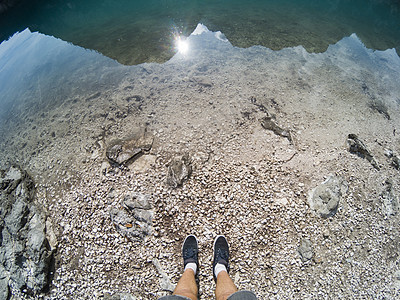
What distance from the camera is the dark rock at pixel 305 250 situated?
216 inches

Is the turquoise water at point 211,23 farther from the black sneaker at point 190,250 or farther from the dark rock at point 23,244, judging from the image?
the black sneaker at point 190,250

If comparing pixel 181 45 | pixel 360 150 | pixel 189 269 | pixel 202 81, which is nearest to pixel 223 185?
pixel 189 269

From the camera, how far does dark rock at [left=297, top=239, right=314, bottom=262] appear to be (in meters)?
5.48

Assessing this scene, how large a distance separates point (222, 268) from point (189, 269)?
0.94m

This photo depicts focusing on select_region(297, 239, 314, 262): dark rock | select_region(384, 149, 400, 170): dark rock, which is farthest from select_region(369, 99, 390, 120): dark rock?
select_region(297, 239, 314, 262): dark rock

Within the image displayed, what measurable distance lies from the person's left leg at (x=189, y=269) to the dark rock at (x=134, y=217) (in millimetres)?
1382

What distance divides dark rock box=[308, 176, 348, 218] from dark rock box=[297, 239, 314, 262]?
113cm

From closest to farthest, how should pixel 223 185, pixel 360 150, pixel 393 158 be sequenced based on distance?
pixel 223 185
pixel 360 150
pixel 393 158

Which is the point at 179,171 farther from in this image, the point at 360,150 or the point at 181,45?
the point at 181,45

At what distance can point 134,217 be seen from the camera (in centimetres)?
609

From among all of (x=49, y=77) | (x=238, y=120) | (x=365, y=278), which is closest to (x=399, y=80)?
(x=238, y=120)

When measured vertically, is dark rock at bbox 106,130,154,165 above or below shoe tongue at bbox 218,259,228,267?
above

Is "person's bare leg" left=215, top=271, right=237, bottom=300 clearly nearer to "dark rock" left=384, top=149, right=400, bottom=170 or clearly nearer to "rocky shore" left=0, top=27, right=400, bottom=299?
"rocky shore" left=0, top=27, right=400, bottom=299

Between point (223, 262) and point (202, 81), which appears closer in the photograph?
point (223, 262)
